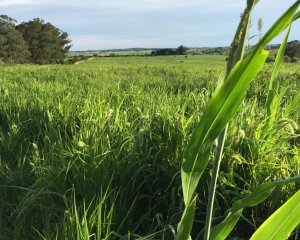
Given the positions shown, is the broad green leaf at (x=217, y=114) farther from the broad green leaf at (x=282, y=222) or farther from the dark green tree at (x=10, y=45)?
the dark green tree at (x=10, y=45)

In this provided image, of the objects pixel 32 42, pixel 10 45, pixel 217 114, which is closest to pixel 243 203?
pixel 217 114

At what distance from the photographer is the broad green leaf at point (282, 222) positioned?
956 mm

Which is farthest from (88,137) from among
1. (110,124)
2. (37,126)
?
(37,126)

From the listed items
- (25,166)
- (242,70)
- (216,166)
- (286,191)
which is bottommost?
(25,166)

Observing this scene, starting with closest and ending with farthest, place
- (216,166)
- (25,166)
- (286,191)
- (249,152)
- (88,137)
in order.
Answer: (216,166) → (286,191) → (249,152) → (88,137) → (25,166)

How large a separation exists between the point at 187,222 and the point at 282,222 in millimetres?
249

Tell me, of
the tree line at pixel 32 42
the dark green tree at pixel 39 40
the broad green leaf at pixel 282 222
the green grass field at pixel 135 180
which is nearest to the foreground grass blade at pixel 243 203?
the broad green leaf at pixel 282 222

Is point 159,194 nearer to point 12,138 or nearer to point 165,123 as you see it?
point 165,123

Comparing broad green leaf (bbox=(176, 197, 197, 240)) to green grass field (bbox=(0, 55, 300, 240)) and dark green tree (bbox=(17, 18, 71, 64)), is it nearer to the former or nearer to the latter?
green grass field (bbox=(0, 55, 300, 240))

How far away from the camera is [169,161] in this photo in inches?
90.9

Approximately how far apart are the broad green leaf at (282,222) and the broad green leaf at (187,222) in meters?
0.18

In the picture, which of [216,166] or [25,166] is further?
[25,166]

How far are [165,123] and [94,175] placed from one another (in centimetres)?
67

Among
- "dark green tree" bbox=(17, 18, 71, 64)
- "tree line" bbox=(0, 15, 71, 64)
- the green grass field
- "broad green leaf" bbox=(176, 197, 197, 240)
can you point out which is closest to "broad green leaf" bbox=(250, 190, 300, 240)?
"broad green leaf" bbox=(176, 197, 197, 240)
